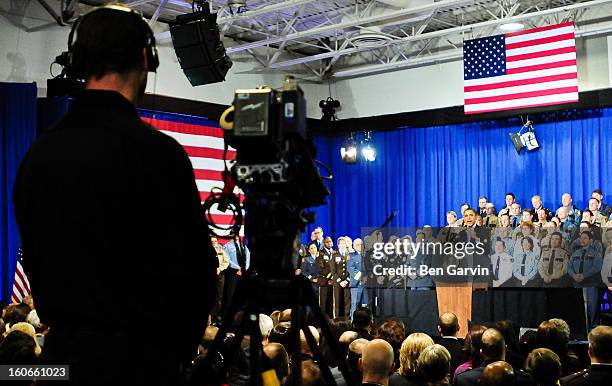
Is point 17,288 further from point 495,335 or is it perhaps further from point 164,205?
point 164,205

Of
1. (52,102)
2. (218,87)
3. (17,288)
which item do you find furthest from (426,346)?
(218,87)

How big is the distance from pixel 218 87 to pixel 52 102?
4360mm

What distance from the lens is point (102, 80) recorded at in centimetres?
172

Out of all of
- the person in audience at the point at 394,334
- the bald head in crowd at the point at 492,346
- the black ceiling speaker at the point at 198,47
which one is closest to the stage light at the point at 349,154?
the black ceiling speaker at the point at 198,47

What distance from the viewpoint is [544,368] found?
4.09m

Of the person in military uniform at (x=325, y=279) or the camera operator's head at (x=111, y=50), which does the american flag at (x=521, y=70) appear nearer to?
the person in military uniform at (x=325, y=279)

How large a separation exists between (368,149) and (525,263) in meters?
9.16

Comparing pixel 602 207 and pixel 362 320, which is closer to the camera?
pixel 362 320

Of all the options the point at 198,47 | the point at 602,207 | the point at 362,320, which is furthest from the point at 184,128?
the point at 362,320

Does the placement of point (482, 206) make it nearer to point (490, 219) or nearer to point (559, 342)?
point (490, 219)

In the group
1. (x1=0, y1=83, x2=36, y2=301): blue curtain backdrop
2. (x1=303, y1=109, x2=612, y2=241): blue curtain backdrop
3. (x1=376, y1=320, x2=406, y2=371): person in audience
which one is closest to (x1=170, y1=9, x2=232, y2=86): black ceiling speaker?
(x1=376, y1=320, x2=406, y2=371): person in audience

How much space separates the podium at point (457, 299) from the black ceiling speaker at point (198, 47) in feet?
11.3

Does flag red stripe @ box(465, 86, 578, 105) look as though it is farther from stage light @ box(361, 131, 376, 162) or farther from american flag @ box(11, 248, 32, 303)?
american flag @ box(11, 248, 32, 303)

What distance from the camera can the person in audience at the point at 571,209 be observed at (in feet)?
44.4
